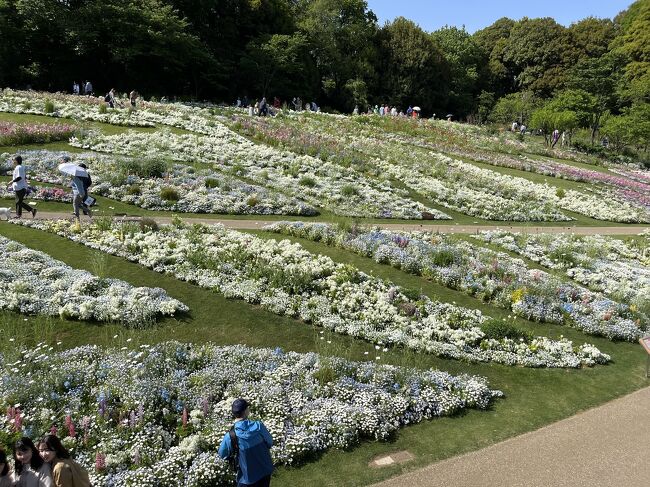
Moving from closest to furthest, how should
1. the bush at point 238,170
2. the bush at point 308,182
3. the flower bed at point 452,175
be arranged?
the bush at point 238,170
the bush at point 308,182
the flower bed at point 452,175

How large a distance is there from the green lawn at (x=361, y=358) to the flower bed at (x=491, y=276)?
44 cm

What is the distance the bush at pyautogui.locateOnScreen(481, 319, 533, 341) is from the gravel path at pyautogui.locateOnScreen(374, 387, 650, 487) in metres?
2.82

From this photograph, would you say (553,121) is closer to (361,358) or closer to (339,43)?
(339,43)

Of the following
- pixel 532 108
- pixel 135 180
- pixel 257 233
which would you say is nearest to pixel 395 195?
pixel 257 233

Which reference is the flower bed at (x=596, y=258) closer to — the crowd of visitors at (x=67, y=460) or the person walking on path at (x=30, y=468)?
the crowd of visitors at (x=67, y=460)

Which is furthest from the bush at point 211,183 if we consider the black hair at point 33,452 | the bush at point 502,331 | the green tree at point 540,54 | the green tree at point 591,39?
the green tree at point 591,39

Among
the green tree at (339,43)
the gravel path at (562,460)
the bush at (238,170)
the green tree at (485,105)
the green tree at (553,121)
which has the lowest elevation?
the gravel path at (562,460)

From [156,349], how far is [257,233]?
737 centimetres

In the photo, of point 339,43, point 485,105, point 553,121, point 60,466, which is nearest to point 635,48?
point 485,105

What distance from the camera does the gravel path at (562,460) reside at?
7.47m

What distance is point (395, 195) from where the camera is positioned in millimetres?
23672

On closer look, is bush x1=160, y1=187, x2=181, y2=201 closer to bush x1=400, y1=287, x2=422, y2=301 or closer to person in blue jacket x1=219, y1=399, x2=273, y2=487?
bush x1=400, y1=287, x2=422, y2=301

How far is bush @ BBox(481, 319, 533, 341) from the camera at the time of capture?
11891 mm

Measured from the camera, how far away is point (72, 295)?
441 inches
